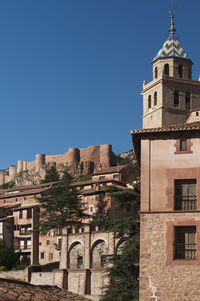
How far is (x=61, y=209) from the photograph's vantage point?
6078 centimetres

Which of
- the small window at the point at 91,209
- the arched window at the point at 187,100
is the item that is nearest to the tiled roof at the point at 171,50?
the arched window at the point at 187,100

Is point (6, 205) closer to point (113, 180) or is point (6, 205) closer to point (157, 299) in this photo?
point (113, 180)

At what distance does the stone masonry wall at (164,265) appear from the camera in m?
24.0

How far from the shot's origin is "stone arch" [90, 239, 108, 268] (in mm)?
48562

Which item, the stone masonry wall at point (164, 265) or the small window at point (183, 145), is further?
the small window at point (183, 145)

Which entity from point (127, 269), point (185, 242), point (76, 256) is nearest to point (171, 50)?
point (76, 256)

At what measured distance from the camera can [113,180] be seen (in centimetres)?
7094

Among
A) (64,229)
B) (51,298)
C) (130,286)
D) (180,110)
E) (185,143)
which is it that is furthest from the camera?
(180,110)

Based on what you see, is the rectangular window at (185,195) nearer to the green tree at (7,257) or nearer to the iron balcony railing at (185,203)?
the iron balcony railing at (185,203)

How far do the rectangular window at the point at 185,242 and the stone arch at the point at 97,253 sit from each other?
24.0 m

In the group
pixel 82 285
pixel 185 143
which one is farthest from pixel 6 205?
pixel 185 143

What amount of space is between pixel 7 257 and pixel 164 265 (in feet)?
129

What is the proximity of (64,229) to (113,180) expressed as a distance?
61.7ft

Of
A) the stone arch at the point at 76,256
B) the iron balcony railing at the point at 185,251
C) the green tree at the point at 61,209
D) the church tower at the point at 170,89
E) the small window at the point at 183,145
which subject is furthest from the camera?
the church tower at the point at 170,89
